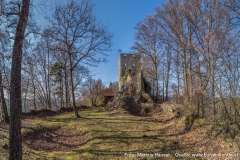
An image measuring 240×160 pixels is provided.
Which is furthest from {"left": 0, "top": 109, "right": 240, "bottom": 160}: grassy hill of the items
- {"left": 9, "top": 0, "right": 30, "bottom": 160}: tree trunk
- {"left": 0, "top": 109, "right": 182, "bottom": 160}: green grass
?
{"left": 9, "top": 0, "right": 30, "bottom": 160}: tree trunk

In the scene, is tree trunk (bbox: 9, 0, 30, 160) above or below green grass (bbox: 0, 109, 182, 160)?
above

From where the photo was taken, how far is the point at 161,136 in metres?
6.34

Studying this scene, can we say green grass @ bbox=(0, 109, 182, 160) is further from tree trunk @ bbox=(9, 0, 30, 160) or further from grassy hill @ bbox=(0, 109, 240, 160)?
tree trunk @ bbox=(9, 0, 30, 160)

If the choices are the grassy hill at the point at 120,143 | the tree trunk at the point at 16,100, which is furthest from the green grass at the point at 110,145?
the tree trunk at the point at 16,100

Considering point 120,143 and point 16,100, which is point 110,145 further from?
point 16,100

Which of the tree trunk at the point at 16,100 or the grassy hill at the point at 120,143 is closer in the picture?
the tree trunk at the point at 16,100

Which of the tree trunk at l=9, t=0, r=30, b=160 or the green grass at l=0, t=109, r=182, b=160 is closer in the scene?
the tree trunk at l=9, t=0, r=30, b=160

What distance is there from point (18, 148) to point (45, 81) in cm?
1629

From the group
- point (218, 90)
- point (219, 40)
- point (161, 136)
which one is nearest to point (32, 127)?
point (161, 136)

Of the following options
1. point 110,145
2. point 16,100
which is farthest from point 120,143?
point 16,100

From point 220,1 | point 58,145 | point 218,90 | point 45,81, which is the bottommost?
point 58,145

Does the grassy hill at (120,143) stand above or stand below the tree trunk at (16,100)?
below

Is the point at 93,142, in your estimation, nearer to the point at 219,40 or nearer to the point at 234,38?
the point at 219,40

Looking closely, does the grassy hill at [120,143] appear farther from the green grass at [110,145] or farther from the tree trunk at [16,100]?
the tree trunk at [16,100]
